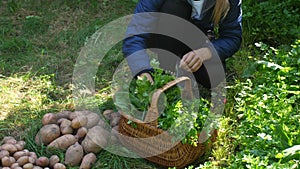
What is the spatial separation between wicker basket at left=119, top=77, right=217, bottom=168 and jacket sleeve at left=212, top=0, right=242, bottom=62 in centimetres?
52

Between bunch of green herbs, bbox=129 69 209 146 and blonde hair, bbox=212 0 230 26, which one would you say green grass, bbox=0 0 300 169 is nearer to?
bunch of green herbs, bbox=129 69 209 146

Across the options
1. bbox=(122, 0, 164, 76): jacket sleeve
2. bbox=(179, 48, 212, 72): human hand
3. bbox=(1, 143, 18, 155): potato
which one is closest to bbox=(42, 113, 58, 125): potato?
bbox=(1, 143, 18, 155): potato

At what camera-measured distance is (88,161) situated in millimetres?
2420

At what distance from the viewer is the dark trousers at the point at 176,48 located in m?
2.91

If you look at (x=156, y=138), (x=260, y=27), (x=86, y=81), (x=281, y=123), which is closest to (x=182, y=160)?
(x=156, y=138)

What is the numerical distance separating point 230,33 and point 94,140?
112cm

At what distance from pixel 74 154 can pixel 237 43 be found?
1265 millimetres

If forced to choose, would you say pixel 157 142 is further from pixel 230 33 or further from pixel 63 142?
pixel 230 33

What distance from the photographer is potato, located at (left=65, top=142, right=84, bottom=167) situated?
2.41 m

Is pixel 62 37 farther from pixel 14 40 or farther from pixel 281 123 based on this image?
pixel 281 123

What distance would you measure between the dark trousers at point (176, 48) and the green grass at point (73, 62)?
0.53 feet

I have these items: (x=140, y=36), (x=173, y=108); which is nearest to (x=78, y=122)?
(x=173, y=108)

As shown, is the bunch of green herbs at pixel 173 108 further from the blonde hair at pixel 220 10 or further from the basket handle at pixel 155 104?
the blonde hair at pixel 220 10

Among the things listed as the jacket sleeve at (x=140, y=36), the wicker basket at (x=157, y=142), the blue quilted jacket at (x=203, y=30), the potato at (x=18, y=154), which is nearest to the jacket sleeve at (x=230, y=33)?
the blue quilted jacket at (x=203, y=30)
